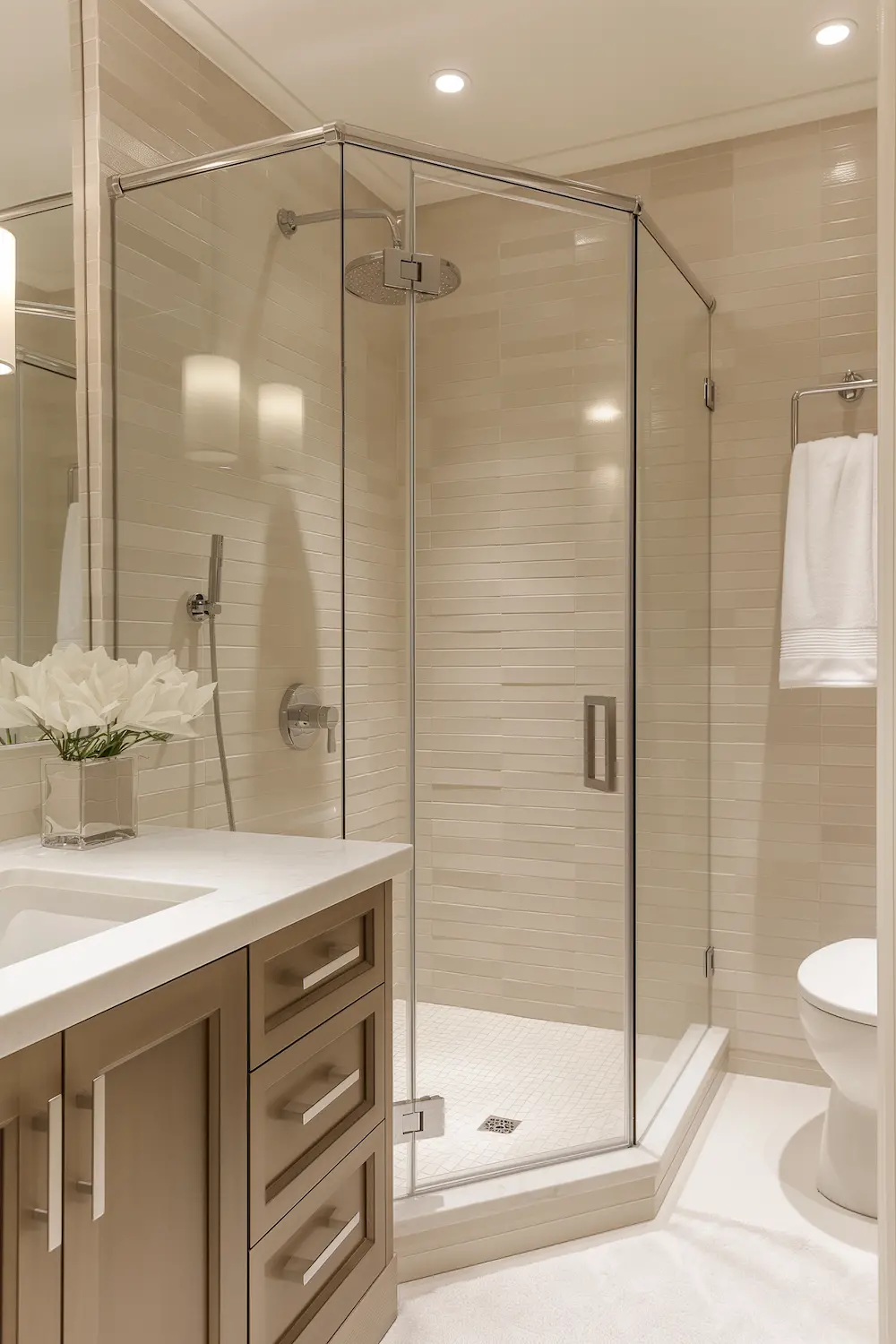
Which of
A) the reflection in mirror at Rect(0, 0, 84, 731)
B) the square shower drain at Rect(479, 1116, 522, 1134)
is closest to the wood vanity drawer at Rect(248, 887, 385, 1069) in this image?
the square shower drain at Rect(479, 1116, 522, 1134)

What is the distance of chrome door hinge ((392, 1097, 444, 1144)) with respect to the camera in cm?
184

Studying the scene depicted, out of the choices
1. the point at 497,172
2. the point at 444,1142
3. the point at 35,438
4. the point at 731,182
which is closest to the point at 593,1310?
the point at 444,1142

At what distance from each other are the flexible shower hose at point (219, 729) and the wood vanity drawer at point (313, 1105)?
54cm

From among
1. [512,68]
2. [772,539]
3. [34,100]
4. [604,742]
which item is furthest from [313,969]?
[512,68]

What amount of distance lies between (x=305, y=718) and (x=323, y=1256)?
89cm

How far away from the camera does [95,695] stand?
5.00 ft

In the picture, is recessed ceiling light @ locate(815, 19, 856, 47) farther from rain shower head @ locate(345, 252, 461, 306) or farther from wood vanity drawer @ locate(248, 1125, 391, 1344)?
wood vanity drawer @ locate(248, 1125, 391, 1344)

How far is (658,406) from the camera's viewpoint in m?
2.23

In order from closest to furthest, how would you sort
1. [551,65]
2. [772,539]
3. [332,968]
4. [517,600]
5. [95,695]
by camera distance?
[332,968] < [95,695] < [517,600] < [551,65] < [772,539]

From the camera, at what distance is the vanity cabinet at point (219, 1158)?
895 millimetres

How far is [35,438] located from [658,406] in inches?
52.3

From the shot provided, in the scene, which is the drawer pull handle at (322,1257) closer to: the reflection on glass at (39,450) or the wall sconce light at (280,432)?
the reflection on glass at (39,450)

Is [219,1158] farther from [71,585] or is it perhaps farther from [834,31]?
[834,31]

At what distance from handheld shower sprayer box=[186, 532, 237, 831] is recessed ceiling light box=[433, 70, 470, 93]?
1.33 meters
